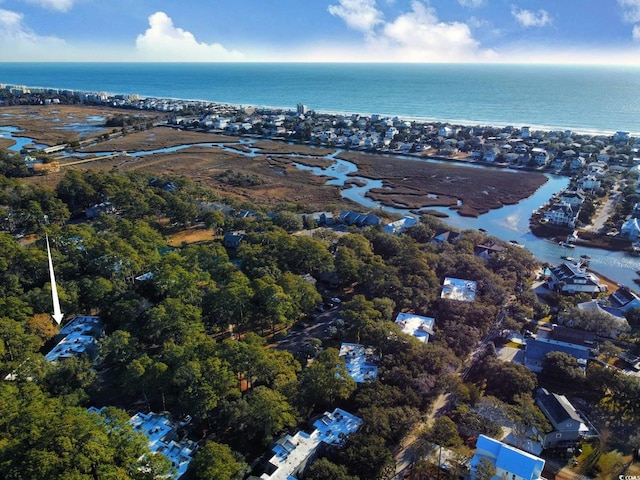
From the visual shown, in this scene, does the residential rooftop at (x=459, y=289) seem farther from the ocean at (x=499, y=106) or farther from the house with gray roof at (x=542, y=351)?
the ocean at (x=499, y=106)

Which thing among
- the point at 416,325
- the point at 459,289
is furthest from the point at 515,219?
the point at 416,325

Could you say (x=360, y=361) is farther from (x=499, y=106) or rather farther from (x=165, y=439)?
(x=499, y=106)

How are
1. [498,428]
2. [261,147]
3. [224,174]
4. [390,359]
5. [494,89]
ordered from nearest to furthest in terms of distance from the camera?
[498,428], [390,359], [224,174], [261,147], [494,89]

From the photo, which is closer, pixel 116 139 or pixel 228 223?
pixel 228 223

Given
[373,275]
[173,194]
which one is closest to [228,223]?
[173,194]

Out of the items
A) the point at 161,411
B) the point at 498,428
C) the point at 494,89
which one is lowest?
the point at 161,411

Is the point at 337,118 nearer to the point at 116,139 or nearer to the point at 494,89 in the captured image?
the point at 116,139

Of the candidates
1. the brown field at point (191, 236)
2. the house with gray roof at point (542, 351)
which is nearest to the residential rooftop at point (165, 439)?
the house with gray roof at point (542, 351)
